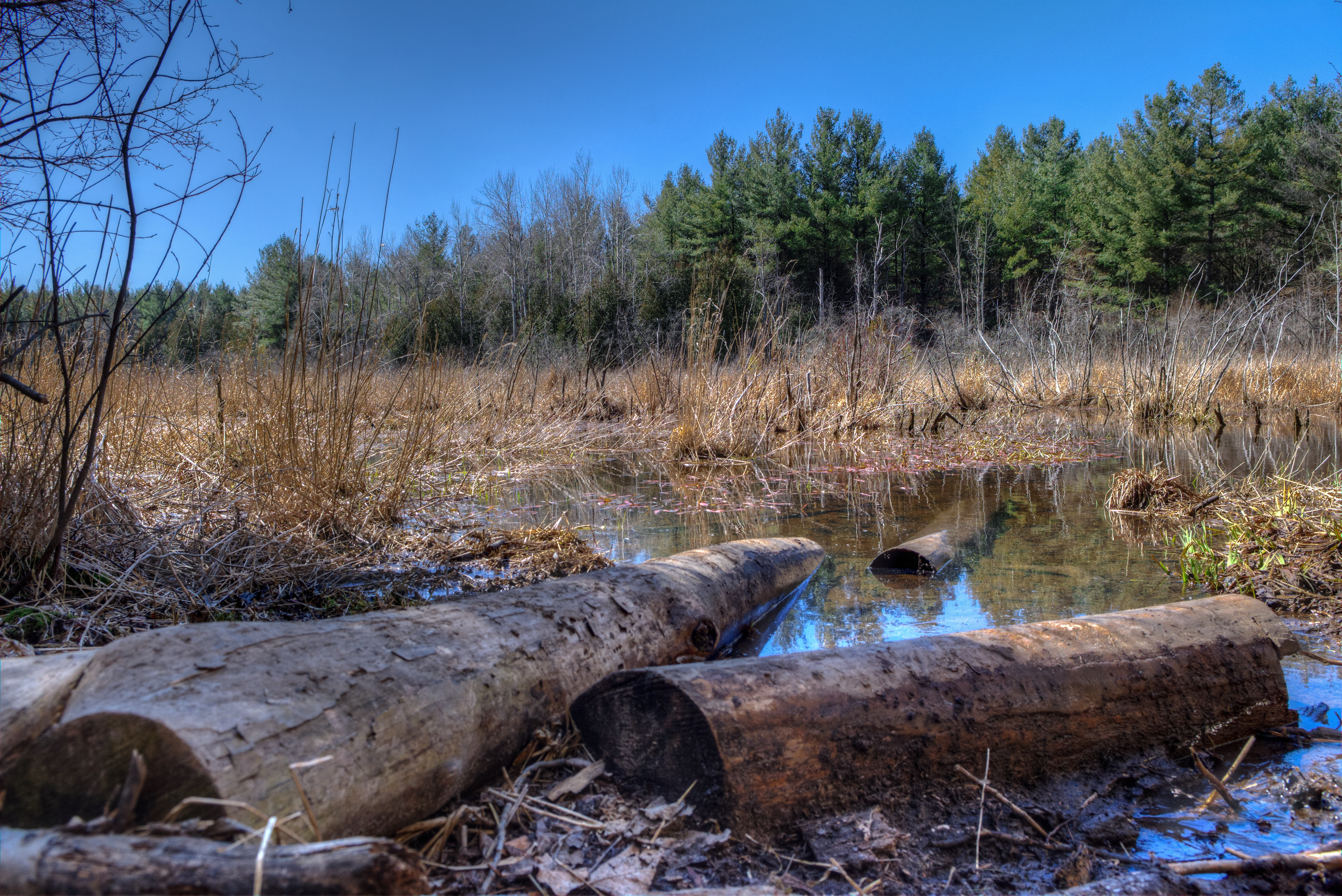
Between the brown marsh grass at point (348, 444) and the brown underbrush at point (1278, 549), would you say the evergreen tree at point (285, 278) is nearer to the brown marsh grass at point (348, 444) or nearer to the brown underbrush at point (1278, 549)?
the brown marsh grass at point (348, 444)

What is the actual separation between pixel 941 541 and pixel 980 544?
1.27ft

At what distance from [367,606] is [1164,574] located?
3800mm

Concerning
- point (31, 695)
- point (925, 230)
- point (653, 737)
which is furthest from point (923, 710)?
point (925, 230)

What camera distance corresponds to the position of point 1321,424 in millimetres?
11523

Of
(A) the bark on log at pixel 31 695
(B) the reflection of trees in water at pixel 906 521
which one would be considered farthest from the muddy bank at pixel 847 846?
(B) the reflection of trees in water at pixel 906 521

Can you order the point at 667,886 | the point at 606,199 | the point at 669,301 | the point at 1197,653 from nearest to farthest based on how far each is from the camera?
the point at 667,886, the point at 1197,653, the point at 669,301, the point at 606,199

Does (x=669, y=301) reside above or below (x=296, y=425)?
above

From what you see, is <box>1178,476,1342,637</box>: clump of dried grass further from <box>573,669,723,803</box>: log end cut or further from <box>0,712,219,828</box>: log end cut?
<box>0,712,219,828</box>: log end cut

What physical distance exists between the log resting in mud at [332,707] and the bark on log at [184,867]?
22 centimetres

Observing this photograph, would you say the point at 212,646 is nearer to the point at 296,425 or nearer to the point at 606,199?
the point at 296,425

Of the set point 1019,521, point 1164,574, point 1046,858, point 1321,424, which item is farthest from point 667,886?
point 1321,424

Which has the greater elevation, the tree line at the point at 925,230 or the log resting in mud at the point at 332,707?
the tree line at the point at 925,230

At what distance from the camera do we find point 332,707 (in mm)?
1385

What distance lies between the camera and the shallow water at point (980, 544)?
1668 mm
